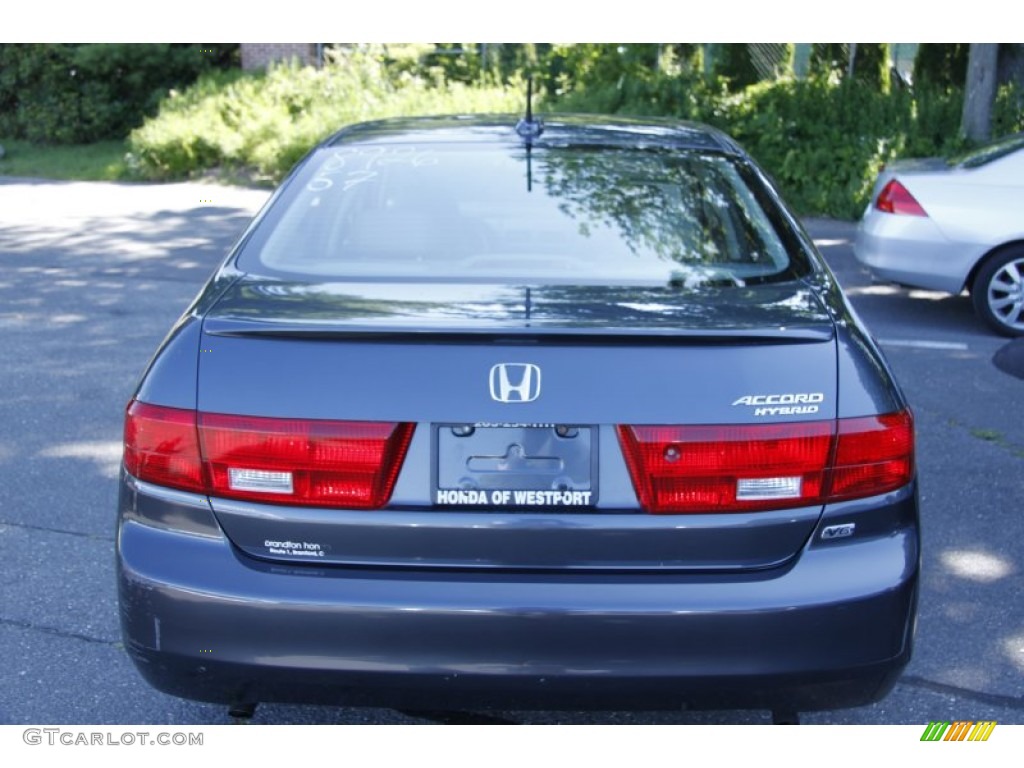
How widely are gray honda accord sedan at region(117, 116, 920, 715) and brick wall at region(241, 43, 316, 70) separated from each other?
2222cm

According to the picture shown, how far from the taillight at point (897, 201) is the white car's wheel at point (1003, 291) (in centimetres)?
57

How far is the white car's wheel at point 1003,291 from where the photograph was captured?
27.6 ft

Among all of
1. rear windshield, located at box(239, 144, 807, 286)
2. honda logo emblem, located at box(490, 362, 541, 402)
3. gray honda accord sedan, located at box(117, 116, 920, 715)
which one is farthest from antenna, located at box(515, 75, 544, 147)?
Result: honda logo emblem, located at box(490, 362, 541, 402)

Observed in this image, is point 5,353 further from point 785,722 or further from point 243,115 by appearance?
point 243,115

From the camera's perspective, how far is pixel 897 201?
8.65 meters

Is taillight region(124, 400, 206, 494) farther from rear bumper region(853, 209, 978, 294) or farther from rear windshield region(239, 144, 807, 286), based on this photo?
rear bumper region(853, 209, 978, 294)

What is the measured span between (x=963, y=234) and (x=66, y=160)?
49.7 ft

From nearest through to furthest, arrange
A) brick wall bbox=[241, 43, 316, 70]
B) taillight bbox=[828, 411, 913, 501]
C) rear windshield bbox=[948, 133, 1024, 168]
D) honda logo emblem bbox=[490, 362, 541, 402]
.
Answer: honda logo emblem bbox=[490, 362, 541, 402] < taillight bbox=[828, 411, 913, 501] < rear windshield bbox=[948, 133, 1024, 168] < brick wall bbox=[241, 43, 316, 70]

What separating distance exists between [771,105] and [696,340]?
1369cm

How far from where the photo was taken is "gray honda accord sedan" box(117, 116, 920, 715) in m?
2.66

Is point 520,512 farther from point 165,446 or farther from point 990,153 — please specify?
point 990,153

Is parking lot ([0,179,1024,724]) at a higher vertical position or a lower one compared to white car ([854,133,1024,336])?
lower
